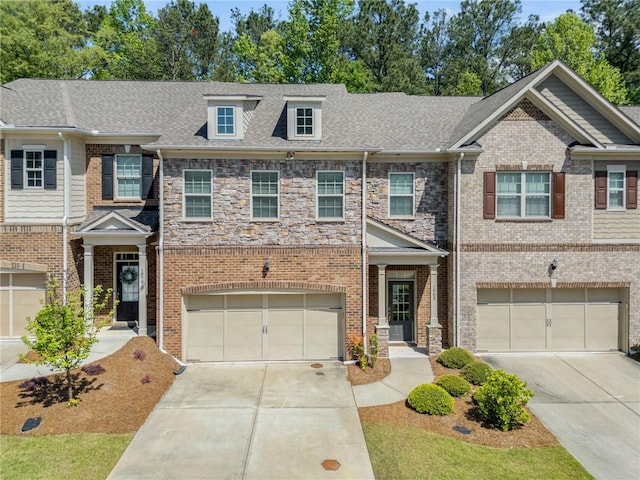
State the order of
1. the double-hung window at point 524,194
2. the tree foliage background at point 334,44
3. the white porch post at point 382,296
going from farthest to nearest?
the tree foliage background at point 334,44
the double-hung window at point 524,194
the white porch post at point 382,296

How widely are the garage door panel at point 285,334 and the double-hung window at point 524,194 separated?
7726mm

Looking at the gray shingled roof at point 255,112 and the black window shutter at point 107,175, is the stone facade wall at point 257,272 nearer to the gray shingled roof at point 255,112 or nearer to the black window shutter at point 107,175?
the gray shingled roof at point 255,112

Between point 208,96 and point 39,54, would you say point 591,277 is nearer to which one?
point 208,96

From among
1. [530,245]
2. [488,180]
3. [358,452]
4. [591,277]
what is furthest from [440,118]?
[358,452]

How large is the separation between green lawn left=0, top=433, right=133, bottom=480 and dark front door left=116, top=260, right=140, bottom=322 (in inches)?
284

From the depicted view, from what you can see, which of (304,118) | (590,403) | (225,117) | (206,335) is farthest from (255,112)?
(590,403)

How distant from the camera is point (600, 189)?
16.0 meters

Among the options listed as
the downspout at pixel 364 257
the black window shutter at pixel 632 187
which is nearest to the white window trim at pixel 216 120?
the downspout at pixel 364 257

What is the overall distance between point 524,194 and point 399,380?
7.55 meters

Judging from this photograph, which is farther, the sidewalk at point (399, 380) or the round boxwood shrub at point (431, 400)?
the sidewalk at point (399, 380)

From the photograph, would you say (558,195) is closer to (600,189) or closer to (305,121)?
(600,189)

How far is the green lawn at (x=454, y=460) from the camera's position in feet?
29.5

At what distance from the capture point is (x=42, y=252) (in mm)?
15438

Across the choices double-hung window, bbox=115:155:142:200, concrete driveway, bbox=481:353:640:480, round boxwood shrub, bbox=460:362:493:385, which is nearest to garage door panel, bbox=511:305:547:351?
concrete driveway, bbox=481:353:640:480
